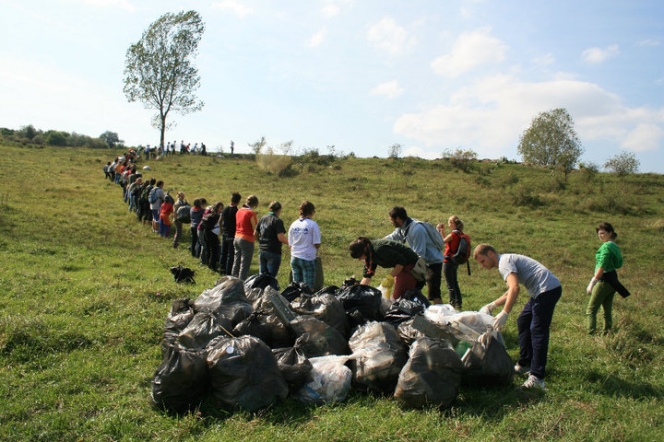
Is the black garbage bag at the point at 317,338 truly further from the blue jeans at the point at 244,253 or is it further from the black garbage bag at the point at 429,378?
the blue jeans at the point at 244,253

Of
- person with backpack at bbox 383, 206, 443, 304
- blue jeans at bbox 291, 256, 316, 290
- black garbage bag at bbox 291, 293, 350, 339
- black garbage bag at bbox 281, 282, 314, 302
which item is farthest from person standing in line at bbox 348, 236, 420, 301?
blue jeans at bbox 291, 256, 316, 290

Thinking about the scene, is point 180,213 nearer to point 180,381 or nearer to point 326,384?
point 180,381

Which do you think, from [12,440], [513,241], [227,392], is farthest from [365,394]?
[513,241]

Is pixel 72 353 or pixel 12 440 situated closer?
pixel 12 440

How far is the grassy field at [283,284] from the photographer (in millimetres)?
3748

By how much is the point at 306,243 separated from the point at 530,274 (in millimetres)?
3323

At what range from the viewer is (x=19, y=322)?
215 inches

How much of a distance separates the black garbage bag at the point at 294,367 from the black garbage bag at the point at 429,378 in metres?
0.78

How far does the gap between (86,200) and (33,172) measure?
844 cm

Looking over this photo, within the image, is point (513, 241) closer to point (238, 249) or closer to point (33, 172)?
point (238, 249)

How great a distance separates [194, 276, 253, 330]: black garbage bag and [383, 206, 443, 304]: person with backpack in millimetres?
2144

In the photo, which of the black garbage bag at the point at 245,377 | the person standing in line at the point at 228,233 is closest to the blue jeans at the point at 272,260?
the person standing in line at the point at 228,233

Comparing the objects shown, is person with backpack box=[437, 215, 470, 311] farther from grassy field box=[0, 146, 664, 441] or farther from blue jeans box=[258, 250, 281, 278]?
blue jeans box=[258, 250, 281, 278]

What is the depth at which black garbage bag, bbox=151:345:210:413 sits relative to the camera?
3.96 m
